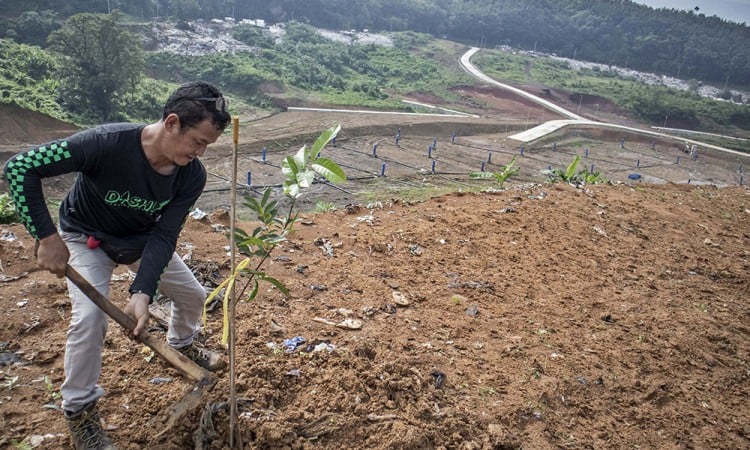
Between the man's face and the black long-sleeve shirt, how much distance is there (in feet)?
0.51

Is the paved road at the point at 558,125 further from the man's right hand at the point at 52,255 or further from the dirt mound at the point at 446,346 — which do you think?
the man's right hand at the point at 52,255

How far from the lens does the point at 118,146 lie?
7.27 feet

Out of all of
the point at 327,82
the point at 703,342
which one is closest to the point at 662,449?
the point at 703,342

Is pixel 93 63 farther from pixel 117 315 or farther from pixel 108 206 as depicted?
pixel 117 315

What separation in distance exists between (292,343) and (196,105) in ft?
5.28

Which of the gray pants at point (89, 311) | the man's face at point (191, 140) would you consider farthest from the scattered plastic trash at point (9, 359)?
Answer: the man's face at point (191, 140)

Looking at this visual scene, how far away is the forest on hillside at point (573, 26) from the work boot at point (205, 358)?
4964 cm

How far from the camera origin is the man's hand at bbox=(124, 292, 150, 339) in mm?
2201

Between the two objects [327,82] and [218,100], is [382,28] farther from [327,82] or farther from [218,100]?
[218,100]

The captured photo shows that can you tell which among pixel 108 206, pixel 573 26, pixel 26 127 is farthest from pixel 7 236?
pixel 573 26

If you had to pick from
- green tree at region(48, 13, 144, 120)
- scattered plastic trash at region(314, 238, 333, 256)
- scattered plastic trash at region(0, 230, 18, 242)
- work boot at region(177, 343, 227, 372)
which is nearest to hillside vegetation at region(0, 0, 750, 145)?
green tree at region(48, 13, 144, 120)

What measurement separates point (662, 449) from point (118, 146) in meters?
3.20

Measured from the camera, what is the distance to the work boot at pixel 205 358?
2.85 m

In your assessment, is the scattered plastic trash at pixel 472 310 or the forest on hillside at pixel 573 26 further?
the forest on hillside at pixel 573 26
